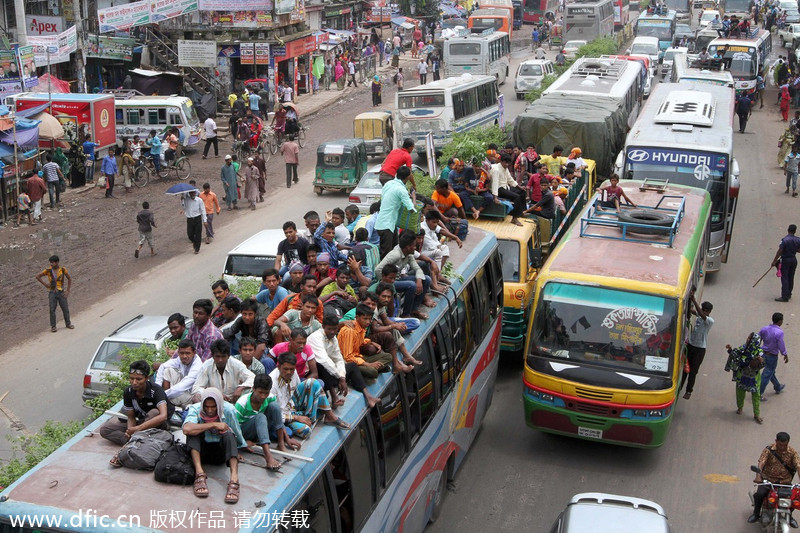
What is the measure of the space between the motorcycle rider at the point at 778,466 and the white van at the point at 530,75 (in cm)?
3317

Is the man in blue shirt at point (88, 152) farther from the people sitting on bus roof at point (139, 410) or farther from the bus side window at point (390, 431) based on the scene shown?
the people sitting on bus roof at point (139, 410)

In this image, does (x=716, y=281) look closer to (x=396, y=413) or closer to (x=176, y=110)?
(x=396, y=413)

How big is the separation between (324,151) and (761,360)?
15637 mm

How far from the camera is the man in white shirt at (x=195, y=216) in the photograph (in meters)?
20.1

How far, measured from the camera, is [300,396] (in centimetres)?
656

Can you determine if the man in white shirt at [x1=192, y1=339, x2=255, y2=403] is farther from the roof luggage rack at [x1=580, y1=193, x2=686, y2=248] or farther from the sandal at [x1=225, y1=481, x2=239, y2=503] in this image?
the roof luggage rack at [x1=580, y1=193, x2=686, y2=248]

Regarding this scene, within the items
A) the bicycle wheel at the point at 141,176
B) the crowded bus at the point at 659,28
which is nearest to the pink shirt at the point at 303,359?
the bicycle wheel at the point at 141,176

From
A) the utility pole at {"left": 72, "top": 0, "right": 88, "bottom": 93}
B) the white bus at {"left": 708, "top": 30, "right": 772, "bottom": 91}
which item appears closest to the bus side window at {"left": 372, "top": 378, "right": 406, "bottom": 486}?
the utility pole at {"left": 72, "top": 0, "right": 88, "bottom": 93}

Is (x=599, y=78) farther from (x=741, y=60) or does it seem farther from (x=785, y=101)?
(x=741, y=60)

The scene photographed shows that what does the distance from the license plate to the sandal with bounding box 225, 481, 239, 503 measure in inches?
240

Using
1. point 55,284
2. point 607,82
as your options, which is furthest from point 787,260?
point 55,284

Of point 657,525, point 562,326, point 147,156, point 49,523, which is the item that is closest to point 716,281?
point 562,326

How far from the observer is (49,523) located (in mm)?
5039

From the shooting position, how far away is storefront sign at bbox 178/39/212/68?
112 feet
